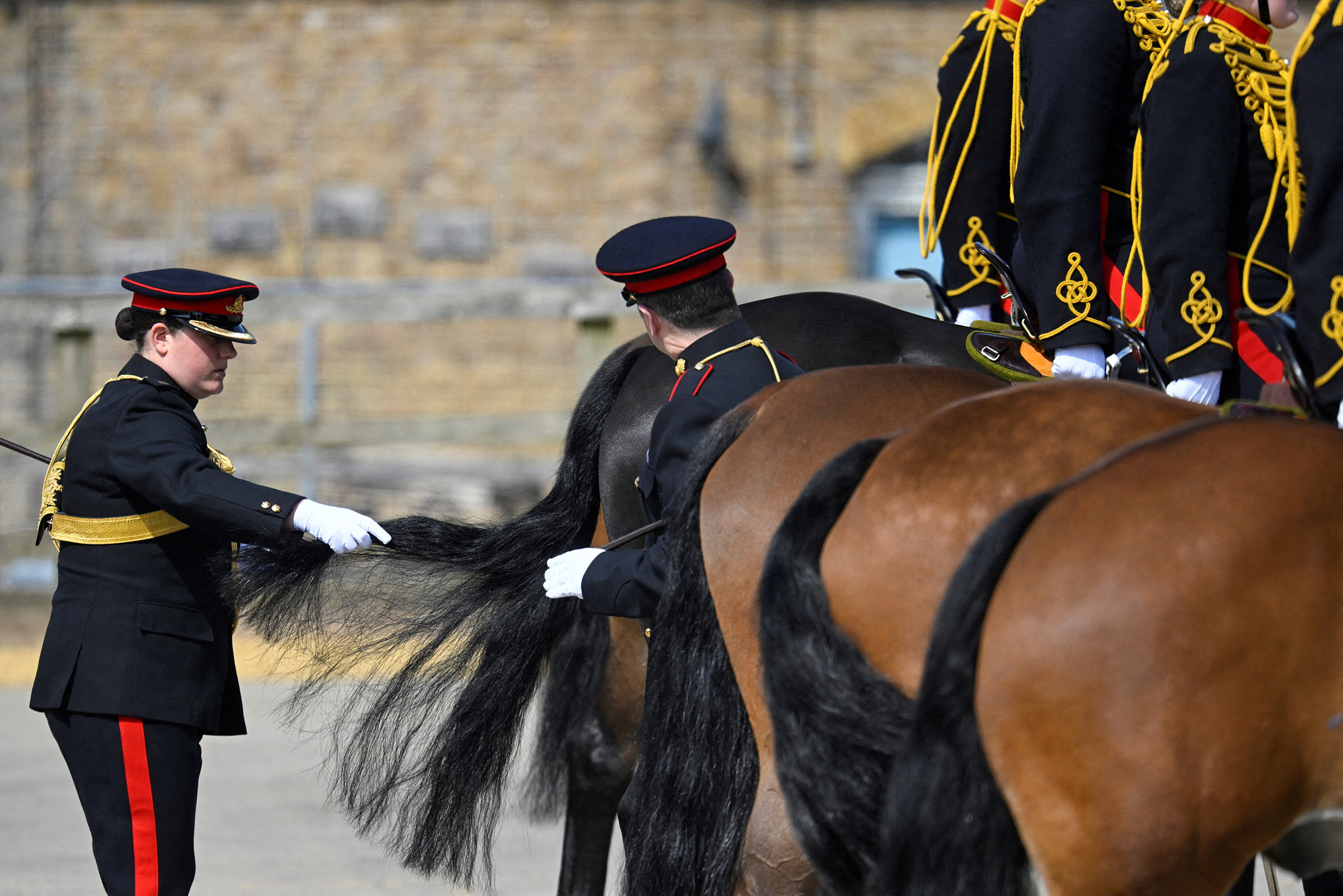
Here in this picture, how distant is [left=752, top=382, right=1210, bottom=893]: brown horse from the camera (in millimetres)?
1775

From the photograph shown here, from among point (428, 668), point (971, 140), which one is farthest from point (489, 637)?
point (971, 140)

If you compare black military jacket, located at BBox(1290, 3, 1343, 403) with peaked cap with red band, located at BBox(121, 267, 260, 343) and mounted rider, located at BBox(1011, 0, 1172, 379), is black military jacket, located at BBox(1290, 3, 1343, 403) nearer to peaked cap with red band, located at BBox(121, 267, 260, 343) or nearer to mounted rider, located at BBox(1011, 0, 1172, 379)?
mounted rider, located at BBox(1011, 0, 1172, 379)

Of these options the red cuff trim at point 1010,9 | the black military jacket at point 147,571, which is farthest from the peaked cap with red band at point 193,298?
the red cuff trim at point 1010,9

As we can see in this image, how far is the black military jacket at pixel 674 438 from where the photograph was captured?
231 cm

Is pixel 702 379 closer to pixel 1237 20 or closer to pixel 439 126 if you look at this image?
pixel 1237 20

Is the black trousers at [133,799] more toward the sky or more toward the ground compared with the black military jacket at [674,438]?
more toward the ground

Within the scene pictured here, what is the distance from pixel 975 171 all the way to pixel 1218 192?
1197 millimetres

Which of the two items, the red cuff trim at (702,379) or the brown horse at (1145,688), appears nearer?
the brown horse at (1145,688)

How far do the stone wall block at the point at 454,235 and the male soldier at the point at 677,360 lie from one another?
7.57 m

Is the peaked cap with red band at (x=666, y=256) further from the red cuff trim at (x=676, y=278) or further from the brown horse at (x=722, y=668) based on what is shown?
the brown horse at (x=722, y=668)

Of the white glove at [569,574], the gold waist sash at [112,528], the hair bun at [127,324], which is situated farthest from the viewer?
the hair bun at [127,324]

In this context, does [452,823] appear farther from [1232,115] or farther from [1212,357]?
[1232,115]

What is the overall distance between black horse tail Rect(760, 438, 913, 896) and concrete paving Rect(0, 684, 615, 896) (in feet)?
7.46

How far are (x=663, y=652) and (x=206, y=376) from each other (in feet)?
4.02
